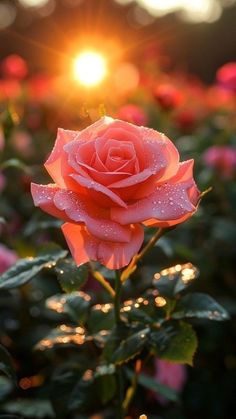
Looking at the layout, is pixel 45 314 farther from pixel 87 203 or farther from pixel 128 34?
pixel 128 34

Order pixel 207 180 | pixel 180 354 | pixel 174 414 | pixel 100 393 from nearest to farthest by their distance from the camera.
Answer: pixel 180 354 < pixel 100 393 < pixel 174 414 < pixel 207 180

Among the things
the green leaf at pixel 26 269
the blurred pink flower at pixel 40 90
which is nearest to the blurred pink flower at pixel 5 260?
the green leaf at pixel 26 269

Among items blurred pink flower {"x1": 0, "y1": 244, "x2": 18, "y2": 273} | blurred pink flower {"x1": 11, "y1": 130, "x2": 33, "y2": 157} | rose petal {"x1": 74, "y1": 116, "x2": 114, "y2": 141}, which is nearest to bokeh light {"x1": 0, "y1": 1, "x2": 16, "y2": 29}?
blurred pink flower {"x1": 11, "y1": 130, "x2": 33, "y2": 157}

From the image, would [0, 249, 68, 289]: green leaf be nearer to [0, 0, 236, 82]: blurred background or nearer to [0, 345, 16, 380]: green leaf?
[0, 345, 16, 380]: green leaf

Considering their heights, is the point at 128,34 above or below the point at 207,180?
below

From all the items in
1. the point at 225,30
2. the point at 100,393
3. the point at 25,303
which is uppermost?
the point at 100,393

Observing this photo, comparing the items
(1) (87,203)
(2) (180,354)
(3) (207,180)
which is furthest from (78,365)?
(3) (207,180)

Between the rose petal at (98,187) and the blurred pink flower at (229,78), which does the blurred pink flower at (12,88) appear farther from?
the rose petal at (98,187)
